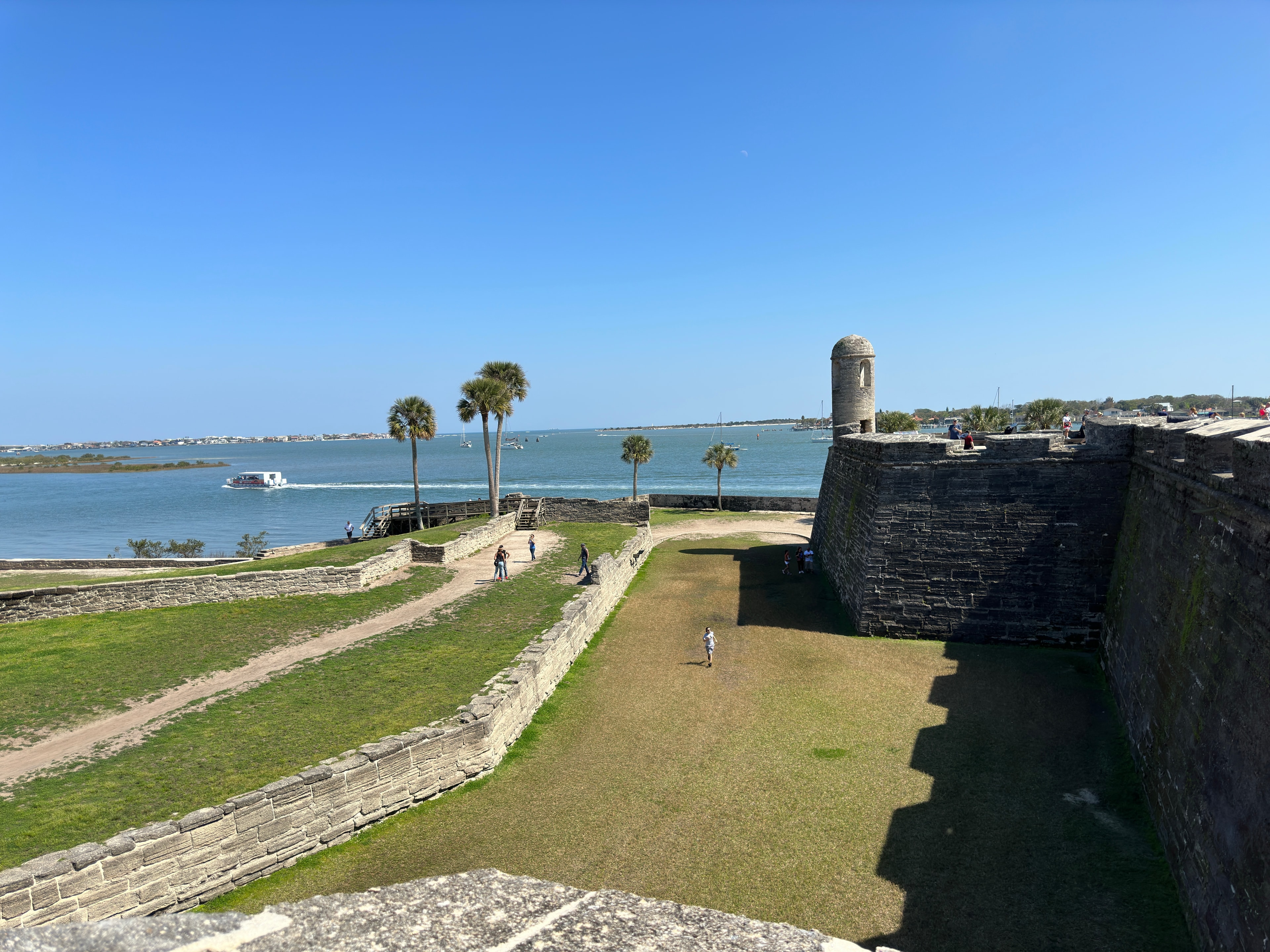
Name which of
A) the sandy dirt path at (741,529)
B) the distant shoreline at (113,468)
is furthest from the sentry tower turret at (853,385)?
the distant shoreline at (113,468)

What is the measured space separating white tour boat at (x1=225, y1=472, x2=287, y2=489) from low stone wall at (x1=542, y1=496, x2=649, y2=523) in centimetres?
7979

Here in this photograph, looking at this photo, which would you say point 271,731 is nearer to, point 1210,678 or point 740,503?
point 1210,678

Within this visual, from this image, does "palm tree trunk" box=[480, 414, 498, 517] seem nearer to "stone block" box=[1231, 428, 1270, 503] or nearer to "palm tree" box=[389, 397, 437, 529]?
"palm tree" box=[389, 397, 437, 529]

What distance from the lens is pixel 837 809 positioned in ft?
32.2

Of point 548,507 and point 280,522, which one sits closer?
point 548,507

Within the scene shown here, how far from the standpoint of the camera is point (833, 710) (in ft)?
42.8

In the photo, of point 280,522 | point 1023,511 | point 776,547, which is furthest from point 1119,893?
point 280,522

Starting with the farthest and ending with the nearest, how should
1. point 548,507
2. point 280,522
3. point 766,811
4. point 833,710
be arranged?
point 280,522 → point 548,507 → point 833,710 → point 766,811

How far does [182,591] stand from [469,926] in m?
17.7

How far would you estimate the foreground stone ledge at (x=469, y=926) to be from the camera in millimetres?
4383

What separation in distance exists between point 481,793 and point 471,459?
17180 centimetres

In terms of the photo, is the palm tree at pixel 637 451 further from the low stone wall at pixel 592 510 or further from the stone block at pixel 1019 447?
the stone block at pixel 1019 447

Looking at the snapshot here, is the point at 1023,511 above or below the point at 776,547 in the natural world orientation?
above

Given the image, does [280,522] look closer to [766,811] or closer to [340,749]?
[340,749]
